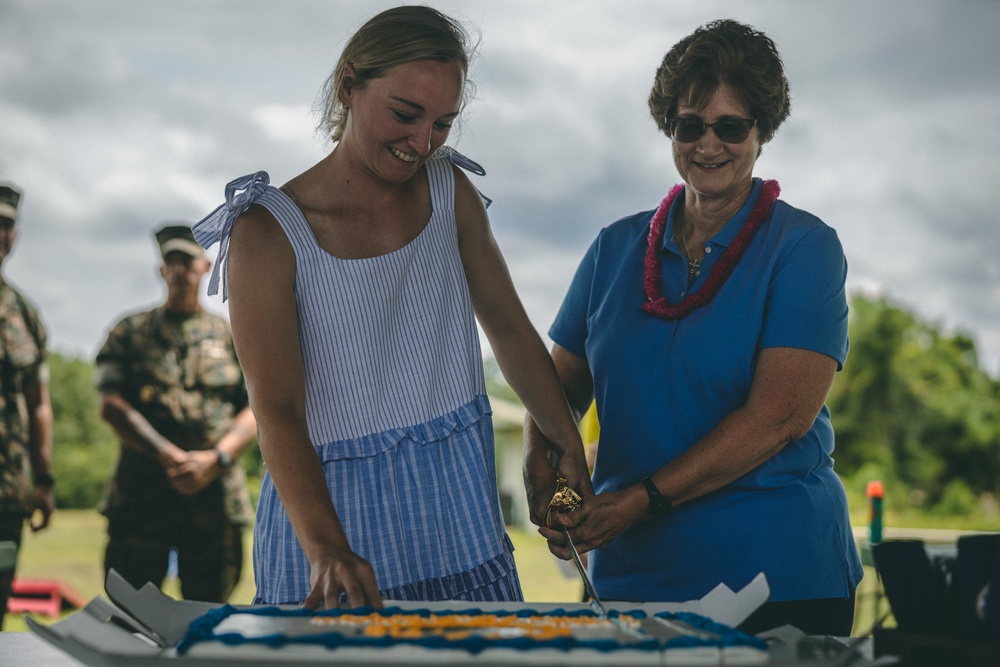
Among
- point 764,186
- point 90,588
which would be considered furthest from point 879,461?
point 764,186

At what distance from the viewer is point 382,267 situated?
142 cm

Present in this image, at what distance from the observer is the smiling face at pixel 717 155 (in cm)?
154

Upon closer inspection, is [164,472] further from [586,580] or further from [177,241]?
[586,580]

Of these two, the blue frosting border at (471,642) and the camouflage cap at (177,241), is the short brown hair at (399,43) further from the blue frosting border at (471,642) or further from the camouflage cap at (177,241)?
the camouflage cap at (177,241)

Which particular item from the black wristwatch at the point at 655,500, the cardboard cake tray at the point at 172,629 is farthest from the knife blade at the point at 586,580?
the black wristwatch at the point at 655,500

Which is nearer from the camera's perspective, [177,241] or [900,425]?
[177,241]

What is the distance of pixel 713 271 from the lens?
1.58 metres

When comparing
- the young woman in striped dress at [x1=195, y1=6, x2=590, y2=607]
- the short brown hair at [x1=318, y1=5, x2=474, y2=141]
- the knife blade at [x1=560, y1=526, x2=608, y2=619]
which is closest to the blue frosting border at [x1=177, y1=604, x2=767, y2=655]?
the knife blade at [x1=560, y1=526, x2=608, y2=619]

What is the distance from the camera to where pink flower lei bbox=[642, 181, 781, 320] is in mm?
1563

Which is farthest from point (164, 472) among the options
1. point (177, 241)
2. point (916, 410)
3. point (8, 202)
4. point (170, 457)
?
point (916, 410)

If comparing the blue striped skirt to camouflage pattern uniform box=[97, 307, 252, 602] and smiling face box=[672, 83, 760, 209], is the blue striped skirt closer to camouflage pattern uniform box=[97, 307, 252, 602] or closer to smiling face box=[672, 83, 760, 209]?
smiling face box=[672, 83, 760, 209]

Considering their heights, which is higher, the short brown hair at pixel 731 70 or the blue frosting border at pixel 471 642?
the short brown hair at pixel 731 70

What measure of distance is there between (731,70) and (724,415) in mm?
529

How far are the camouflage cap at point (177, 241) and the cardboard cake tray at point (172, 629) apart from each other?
251 cm
